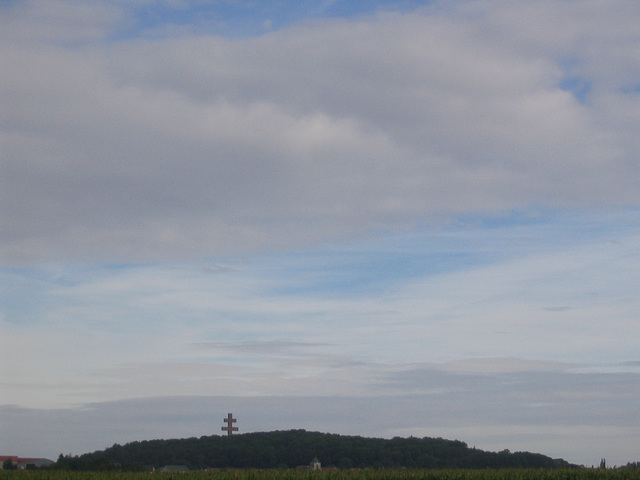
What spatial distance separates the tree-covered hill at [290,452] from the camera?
25.9 meters

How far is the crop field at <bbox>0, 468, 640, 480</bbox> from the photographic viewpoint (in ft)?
70.7

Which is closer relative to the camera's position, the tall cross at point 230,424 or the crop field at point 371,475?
the crop field at point 371,475

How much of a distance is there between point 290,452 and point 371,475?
823 centimetres

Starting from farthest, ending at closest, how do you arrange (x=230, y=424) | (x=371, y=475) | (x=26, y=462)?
1. (x=230, y=424)
2. (x=26, y=462)
3. (x=371, y=475)

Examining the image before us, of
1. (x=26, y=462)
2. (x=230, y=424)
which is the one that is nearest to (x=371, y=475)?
(x=26, y=462)

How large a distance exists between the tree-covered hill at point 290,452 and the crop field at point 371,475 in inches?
87.4

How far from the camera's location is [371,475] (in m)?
22.2

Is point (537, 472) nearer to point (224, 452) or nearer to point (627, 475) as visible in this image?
point (627, 475)

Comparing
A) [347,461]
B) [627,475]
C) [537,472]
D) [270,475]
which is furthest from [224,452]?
[627,475]

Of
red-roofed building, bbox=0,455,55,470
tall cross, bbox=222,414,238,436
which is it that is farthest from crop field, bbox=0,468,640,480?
tall cross, bbox=222,414,238,436

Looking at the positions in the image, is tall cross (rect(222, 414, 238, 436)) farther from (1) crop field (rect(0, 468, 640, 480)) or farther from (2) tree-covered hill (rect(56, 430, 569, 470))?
(1) crop field (rect(0, 468, 640, 480))

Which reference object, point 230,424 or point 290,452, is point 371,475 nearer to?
point 290,452

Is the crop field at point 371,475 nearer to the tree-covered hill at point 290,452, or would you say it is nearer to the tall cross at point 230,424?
the tree-covered hill at point 290,452

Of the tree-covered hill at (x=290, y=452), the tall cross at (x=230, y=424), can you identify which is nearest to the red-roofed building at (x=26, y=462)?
the tree-covered hill at (x=290, y=452)
